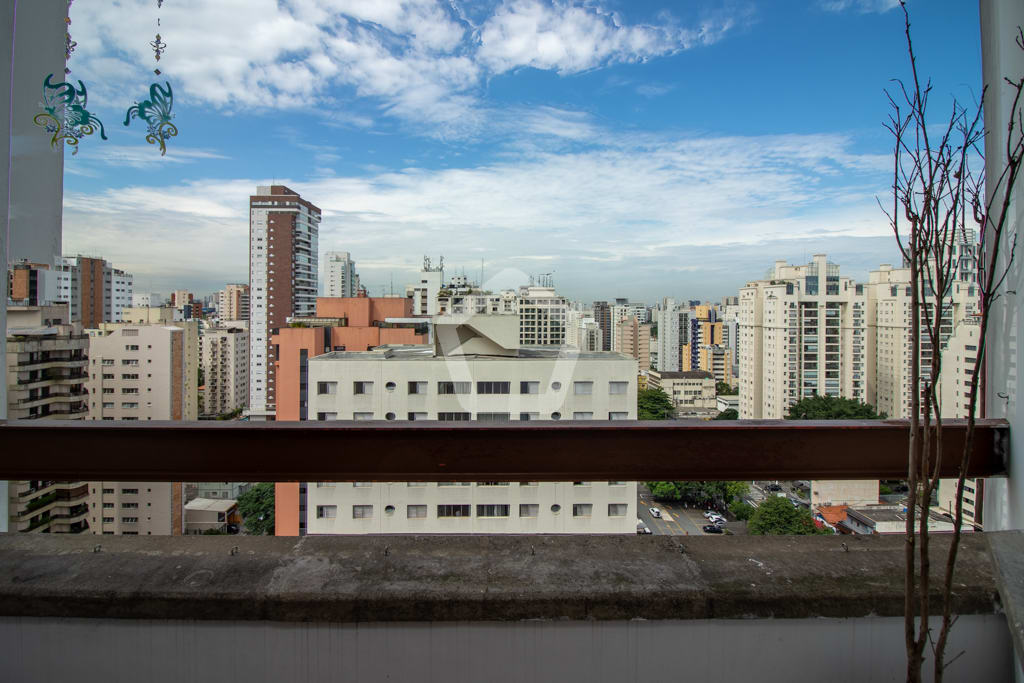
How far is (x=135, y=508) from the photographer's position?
139 centimetres

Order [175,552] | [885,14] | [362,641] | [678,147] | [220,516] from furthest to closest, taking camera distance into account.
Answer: [678,147] < [885,14] < [220,516] < [175,552] < [362,641]

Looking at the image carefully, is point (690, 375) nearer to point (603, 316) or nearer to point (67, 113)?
point (603, 316)

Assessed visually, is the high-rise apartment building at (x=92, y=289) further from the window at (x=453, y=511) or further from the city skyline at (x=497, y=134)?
the window at (x=453, y=511)

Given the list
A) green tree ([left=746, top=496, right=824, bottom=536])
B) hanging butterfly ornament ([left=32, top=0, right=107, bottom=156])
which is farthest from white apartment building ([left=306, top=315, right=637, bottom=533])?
hanging butterfly ornament ([left=32, top=0, right=107, bottom=156])

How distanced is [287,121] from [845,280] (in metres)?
1.87

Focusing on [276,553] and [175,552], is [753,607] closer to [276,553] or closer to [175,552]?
[276,553]

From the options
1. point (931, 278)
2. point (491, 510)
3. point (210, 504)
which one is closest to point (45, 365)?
point (210, 504)

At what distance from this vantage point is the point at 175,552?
1.18 m

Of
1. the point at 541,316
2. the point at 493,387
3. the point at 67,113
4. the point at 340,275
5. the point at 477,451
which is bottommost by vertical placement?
the point at 477,451

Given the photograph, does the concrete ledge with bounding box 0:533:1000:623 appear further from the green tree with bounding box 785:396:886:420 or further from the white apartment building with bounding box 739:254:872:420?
the white apartment building with bounding box 739:254:872:420

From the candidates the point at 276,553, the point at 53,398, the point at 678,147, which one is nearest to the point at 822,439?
the point at 678,147

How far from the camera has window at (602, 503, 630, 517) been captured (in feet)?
4.65

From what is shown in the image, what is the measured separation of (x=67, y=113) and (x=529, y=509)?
188 cm

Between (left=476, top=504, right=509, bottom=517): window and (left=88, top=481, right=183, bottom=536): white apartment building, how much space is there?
2.48ft
